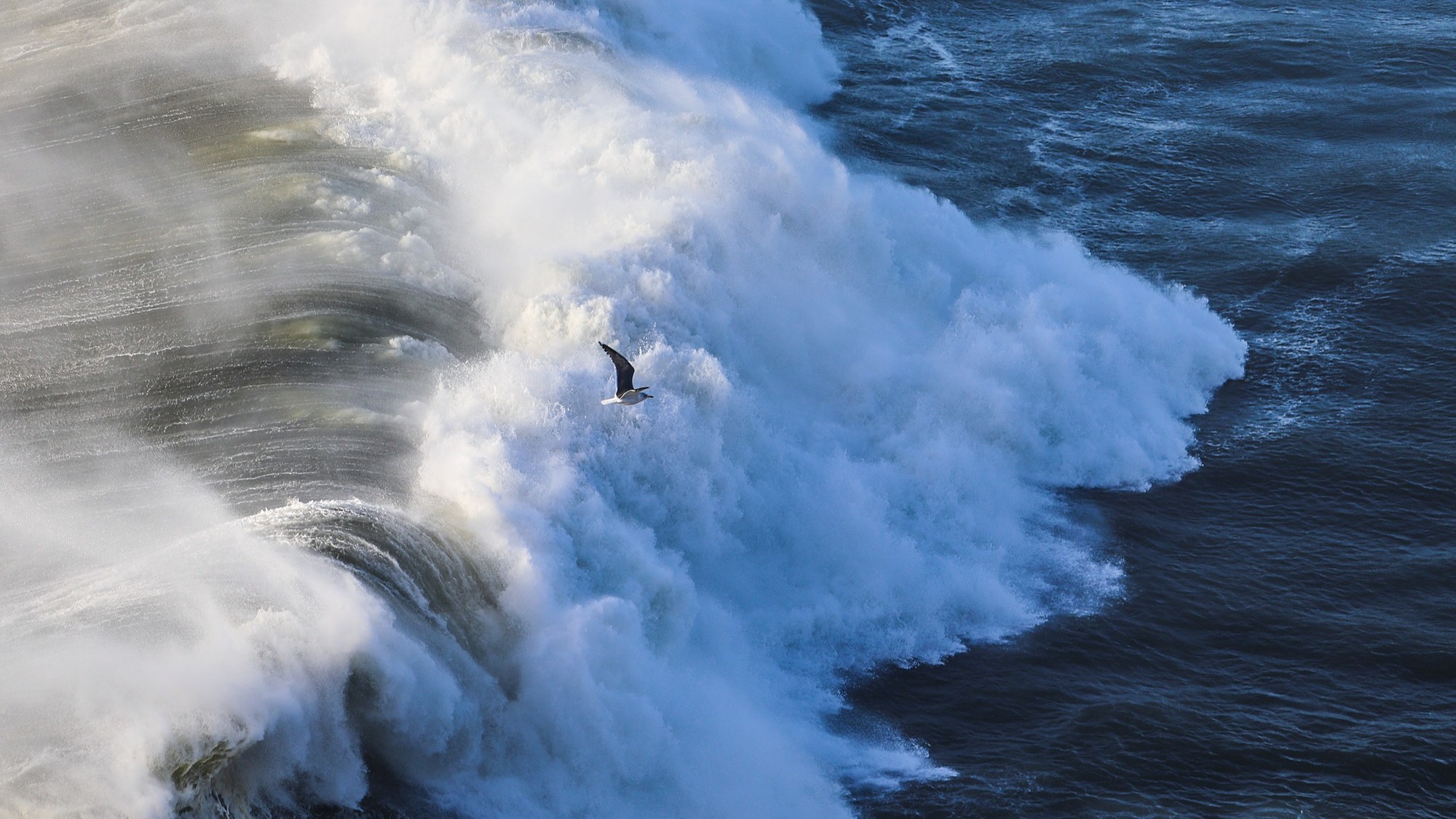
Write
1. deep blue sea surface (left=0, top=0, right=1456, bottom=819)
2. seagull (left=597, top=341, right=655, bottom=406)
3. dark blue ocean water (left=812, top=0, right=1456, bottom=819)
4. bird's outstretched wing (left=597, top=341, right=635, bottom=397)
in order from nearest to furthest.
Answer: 1. deep blue sea surface (left=0, top=0, right=1456, bottom=819)
2. bird's outstretched wing (left=597, top=341, right=635, bottom=397)
3. seagull (left=597, top=341, right=655, bottom=406)
4. dark blue ocean water (left=812, top=0, right=1456, bottom=819)

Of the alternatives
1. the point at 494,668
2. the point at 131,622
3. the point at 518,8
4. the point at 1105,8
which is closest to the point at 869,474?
the point at 494,668

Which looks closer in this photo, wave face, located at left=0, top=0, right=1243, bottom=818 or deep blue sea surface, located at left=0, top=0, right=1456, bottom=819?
wave face, located at left=0, top=0, right=1243, bottom=818

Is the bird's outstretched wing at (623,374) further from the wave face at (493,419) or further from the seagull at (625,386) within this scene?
the wave face at (493,419)

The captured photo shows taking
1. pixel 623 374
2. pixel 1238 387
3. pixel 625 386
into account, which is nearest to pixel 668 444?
pixel 625 386

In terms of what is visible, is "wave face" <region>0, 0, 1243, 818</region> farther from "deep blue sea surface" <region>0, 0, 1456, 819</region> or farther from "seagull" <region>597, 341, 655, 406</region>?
"seagull" <region>597, 341, 655, 406</region>

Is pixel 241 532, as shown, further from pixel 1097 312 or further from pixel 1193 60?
pixel 1193 60

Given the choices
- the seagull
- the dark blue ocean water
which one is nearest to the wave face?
the dark blue ocean water
